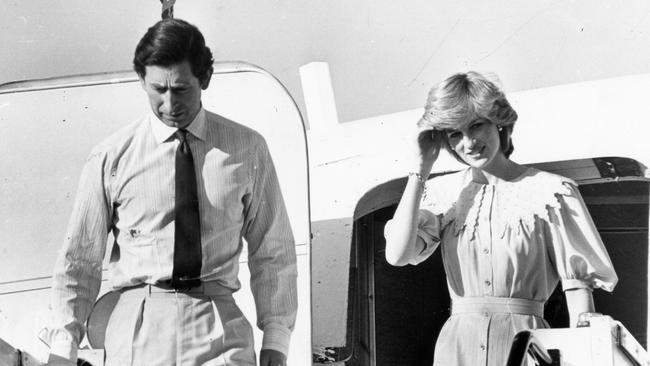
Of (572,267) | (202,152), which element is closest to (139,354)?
(202,152)

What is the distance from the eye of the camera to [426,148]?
172 centimetres

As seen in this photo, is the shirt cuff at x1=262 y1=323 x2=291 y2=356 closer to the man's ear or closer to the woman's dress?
the woman's dress

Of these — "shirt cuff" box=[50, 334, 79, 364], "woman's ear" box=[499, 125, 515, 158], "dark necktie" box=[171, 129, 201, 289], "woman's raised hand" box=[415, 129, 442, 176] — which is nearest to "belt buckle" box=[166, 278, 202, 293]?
"dark necktie" box=[171, 129, 201, 289]

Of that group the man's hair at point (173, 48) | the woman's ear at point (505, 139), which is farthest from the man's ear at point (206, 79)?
the woman's ear at point (505, 139)

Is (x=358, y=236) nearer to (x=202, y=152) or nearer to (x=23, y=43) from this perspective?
(x=202, y=152)

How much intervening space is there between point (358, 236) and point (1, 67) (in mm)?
867

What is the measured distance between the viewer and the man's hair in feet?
6.61

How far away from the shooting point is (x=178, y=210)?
195cm

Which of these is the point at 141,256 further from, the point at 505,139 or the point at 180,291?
the point at 505,139

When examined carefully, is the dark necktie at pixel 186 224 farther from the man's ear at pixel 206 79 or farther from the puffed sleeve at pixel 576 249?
the puffed sleeve at pixel 576 249

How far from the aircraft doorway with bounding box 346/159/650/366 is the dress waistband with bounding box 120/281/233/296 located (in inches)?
17.5

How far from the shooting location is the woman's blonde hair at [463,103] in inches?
67.0

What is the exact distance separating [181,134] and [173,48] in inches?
6.6

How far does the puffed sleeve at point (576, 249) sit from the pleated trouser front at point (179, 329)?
1.91 ft
